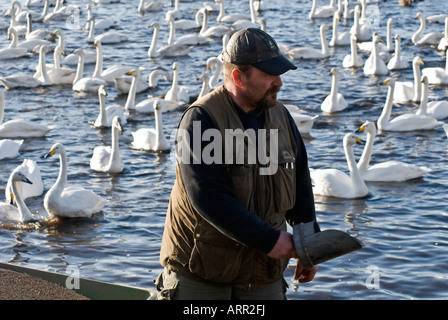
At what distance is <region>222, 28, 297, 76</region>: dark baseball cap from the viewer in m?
4.45

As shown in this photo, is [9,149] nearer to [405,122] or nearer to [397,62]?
[405,122]

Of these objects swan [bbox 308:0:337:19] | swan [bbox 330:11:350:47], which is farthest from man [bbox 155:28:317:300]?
swan [bbox 308:0:337:19]

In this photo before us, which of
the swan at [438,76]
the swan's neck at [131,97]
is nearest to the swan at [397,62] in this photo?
the swan at [438,76]

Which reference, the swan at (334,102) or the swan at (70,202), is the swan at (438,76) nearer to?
the swan at (334,102)

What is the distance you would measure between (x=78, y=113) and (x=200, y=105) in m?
12.9

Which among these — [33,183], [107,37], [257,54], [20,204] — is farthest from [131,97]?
[257,54]

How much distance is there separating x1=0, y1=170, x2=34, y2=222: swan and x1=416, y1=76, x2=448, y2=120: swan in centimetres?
810

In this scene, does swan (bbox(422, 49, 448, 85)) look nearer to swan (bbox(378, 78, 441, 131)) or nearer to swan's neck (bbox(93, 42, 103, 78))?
swan (bbox(378, 78, 441, 131))

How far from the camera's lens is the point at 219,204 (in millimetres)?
4316

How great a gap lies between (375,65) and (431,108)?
388 cm

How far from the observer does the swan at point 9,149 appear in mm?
13711

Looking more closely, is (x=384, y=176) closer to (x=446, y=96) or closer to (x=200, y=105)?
(x=446, y=96)
